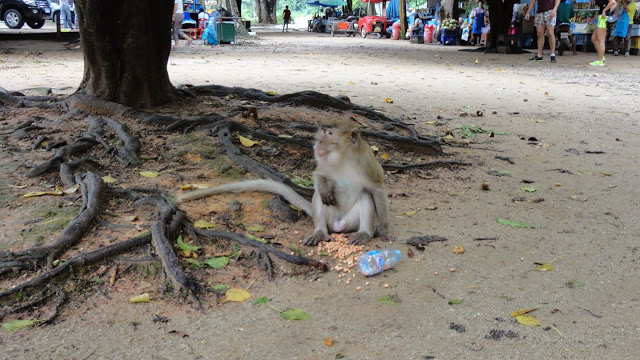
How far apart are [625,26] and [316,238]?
1778cm

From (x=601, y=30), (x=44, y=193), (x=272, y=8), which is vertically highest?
(x=272, y=8)

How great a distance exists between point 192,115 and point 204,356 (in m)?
4.15

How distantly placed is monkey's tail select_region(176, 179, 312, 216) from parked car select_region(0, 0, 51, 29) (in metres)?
28.1

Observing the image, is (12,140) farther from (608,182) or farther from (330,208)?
(608,182)

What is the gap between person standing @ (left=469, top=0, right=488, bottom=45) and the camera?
24141mm

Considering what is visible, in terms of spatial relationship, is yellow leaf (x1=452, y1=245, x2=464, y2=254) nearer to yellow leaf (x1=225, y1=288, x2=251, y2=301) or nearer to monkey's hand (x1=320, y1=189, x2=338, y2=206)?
monkey's hand (x1=320, y1=189, x2=338, y2=206)

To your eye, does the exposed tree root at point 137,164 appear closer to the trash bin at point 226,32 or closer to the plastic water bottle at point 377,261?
the plastic water bottle at point 377,261

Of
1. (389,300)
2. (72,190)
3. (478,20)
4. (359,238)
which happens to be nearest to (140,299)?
(389,300)

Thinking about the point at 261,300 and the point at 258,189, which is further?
the point at 258,189

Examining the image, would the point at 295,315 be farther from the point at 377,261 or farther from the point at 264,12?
the point at 264,12

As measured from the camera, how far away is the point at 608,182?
207 inches

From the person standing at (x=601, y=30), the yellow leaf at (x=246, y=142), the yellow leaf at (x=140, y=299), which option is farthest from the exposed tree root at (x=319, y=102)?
the person standing at (x=601, y=30)

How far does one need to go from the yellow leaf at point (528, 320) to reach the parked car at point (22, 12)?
30.3 m

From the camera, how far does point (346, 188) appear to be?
12.7 ft
